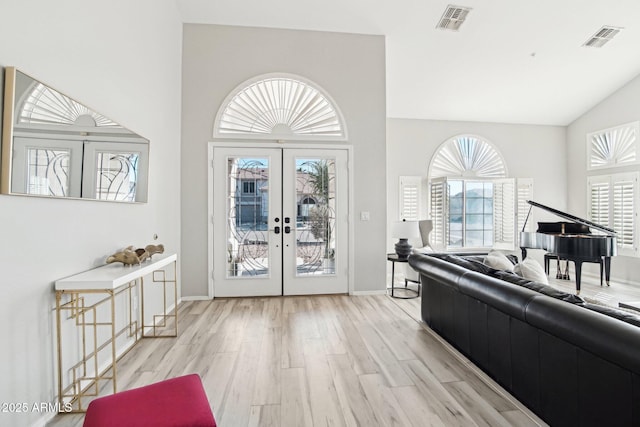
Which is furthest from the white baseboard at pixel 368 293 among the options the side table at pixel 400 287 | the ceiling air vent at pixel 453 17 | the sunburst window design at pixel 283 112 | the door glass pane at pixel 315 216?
the ceiling air vent at pixel 453 17

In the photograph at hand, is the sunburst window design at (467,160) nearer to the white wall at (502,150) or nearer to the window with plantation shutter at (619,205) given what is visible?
the white wall at (502,150)

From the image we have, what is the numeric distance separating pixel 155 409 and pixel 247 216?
332 cm

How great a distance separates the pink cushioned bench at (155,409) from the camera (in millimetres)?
1179

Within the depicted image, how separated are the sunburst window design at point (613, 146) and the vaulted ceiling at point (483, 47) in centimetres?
66

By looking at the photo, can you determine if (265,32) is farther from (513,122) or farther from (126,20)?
(513,122)

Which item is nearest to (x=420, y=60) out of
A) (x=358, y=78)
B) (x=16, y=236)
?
(x=358, y=78)

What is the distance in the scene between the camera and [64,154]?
2006 millimetres

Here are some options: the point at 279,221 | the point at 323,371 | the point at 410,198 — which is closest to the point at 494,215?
the point at 410,198

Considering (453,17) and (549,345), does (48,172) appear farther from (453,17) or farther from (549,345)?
(453,17)

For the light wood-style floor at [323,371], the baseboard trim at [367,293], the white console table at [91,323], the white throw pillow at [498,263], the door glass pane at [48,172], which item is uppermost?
the door glass pane at [48,172]

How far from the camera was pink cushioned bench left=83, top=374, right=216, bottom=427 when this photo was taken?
1179 millimetres

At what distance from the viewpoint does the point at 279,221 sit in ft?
14.7

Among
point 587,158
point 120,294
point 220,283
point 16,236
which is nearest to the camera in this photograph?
point 16,236

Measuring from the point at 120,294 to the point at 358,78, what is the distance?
386cm
